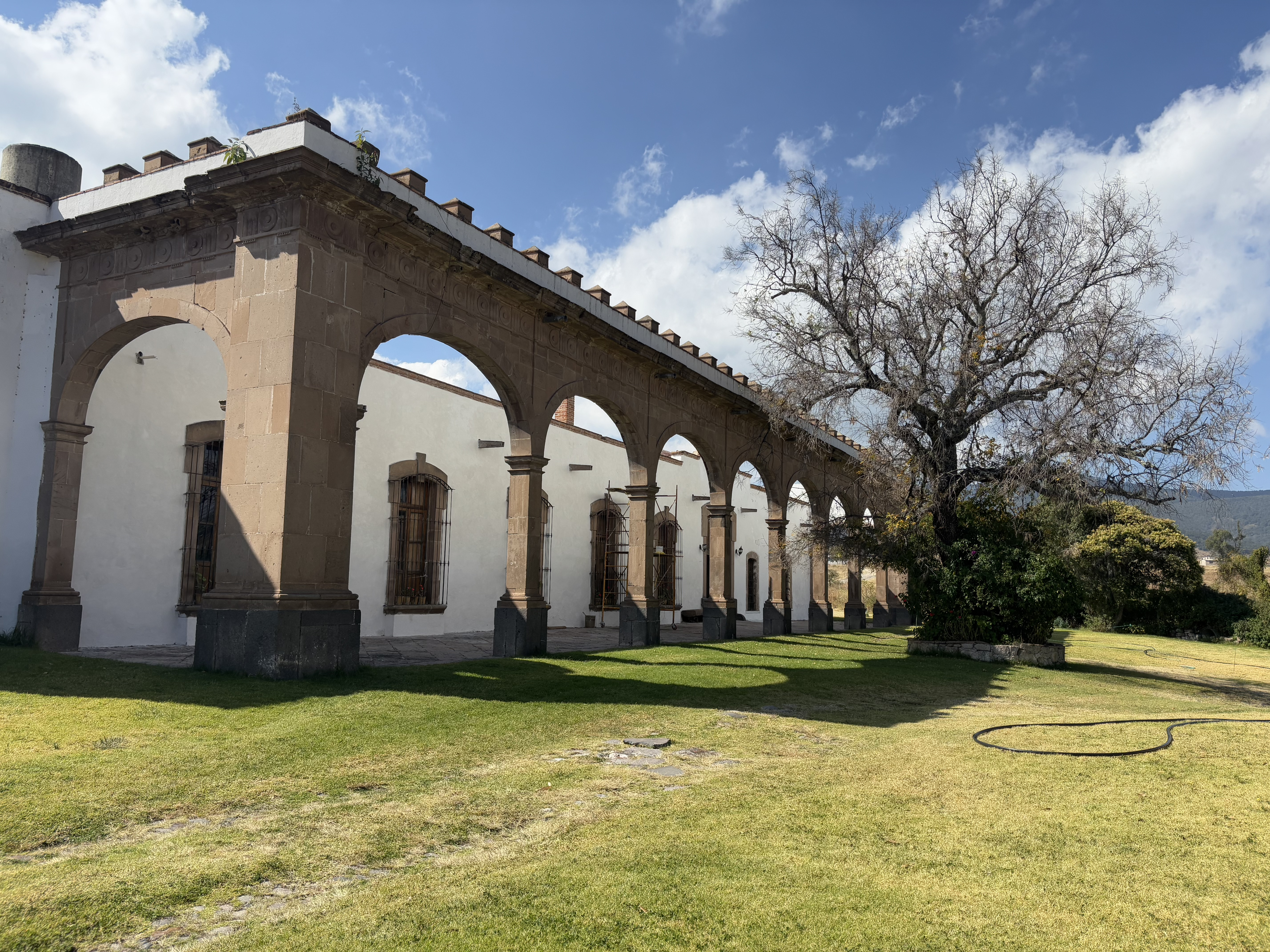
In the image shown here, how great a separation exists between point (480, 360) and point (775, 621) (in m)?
9.73

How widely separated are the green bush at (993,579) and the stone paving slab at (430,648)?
369 cm

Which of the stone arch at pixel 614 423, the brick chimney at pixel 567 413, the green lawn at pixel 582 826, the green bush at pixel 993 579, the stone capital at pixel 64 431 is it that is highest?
the brick chimney at pixel 567 413

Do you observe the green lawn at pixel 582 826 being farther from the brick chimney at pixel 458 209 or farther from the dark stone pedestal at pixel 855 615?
the dark stone pedestal at pixel 855 615

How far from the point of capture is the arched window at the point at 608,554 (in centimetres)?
1952

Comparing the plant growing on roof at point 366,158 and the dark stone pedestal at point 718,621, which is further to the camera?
the dark stone pedestal at point 718,621

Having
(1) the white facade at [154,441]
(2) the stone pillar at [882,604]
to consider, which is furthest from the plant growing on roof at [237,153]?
(2) the stone pillar at [882,604]

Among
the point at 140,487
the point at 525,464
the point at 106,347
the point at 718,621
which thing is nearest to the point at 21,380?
the point at 106,347

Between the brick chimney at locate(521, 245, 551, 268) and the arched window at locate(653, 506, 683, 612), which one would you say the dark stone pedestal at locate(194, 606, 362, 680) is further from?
the arched window at locate(653, 506, 683, 612)

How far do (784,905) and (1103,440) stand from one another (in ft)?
34.4

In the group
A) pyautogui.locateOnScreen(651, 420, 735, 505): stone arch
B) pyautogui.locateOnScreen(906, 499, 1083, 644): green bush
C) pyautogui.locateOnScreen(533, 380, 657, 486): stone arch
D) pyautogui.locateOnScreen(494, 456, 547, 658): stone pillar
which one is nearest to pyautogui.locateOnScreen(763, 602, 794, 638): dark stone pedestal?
pyautogui.locateOnScreen(651, 420, 735, 505): stone arch

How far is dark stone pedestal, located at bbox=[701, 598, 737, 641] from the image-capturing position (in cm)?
1513

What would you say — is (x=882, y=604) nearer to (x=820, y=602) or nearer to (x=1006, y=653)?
(x=820, y=602)

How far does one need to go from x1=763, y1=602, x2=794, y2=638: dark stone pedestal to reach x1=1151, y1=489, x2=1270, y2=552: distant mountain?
6963mm

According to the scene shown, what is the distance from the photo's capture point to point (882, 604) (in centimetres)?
2450
